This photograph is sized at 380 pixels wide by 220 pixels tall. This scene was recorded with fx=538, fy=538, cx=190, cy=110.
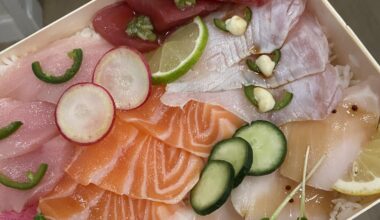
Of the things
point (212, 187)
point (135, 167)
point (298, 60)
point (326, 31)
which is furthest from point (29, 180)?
point (326, 31)

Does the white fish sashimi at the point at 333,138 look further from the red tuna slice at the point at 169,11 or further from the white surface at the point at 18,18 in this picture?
the white surface at the point at 18,18

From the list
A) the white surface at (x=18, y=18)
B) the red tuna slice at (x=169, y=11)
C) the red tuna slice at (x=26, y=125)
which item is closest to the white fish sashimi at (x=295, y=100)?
the red tuna slice at (x=169, y=11)

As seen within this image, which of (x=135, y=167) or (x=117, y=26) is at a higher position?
(x=117, y=26)

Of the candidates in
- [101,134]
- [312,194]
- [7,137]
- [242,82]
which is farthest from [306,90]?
[7,137]

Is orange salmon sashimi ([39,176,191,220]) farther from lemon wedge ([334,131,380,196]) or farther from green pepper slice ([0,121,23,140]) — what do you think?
lemon wedge ([334,131,380,196])

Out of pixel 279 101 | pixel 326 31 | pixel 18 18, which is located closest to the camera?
pixel 279 101

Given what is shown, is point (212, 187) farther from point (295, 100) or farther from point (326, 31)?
point (326, 31)
